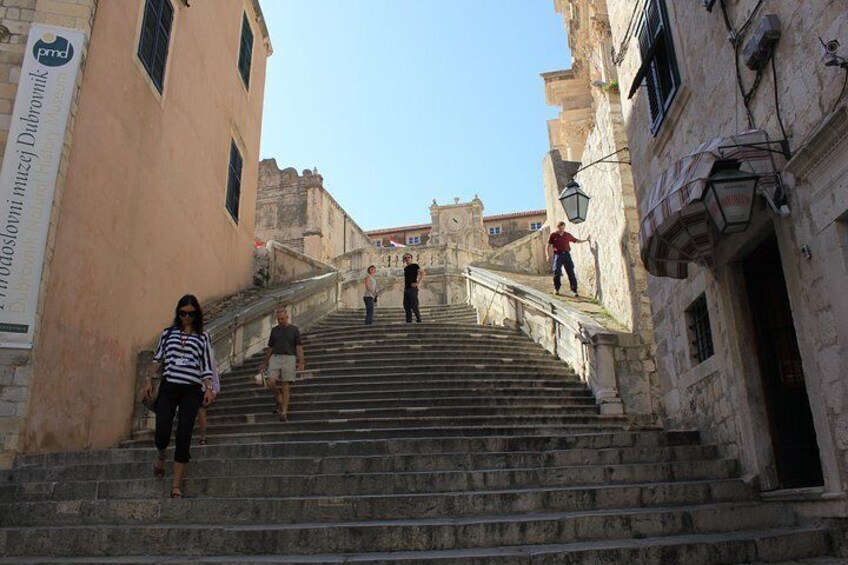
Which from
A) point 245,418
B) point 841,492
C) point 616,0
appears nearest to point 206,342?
point 245,418

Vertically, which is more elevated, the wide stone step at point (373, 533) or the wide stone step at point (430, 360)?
the wide stone step at point (430, 360)

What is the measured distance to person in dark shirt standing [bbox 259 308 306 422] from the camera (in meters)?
8.45

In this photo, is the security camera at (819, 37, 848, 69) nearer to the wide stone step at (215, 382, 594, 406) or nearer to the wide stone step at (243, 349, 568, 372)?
the wide stone step at (215, 382, 594, 406)

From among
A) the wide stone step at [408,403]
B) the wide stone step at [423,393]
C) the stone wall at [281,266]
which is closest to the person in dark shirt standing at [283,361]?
the wide stone step at [408,403]

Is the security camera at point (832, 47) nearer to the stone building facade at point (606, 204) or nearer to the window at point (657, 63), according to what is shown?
the window at point (657, 63)

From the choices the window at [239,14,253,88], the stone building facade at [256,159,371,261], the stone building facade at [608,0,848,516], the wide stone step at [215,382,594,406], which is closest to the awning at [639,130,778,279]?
the stone building facade at [608,0,848,516]

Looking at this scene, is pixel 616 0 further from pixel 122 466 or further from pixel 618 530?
pixel 122 466

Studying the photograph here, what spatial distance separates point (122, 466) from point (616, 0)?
29.1 ft

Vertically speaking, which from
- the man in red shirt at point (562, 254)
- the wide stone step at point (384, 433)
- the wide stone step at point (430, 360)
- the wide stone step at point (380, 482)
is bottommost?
the wide stone step at point (380, 482)

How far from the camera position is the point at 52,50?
27.2 feet

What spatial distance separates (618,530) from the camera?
15.6 feet

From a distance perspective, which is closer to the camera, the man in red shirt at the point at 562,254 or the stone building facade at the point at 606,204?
the stone building facade at the point at 606,204

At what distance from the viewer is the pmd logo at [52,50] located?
8195 mm

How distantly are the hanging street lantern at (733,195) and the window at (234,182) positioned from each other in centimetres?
1283
